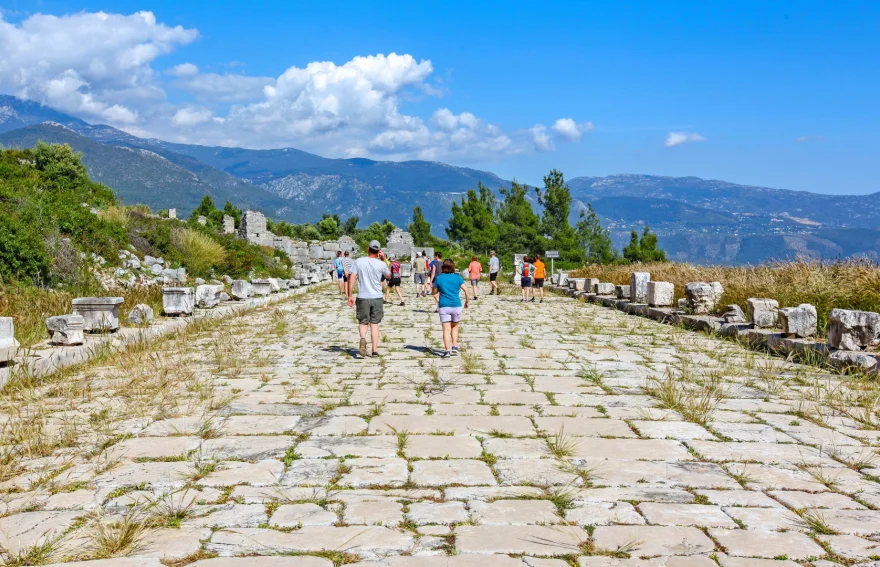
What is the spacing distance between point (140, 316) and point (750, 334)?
33.8 feet

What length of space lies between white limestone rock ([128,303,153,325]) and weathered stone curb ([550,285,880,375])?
10139 millimetres

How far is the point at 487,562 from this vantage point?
313 cm

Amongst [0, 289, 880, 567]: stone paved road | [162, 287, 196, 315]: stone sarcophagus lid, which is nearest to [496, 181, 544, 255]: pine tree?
[162, 287, 196, 315]: stone sarcophagus lid

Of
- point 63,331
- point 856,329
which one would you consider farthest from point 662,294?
point 63,331

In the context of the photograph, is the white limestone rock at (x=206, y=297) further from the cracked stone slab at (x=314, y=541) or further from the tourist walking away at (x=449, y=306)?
the cracked stone slab at (x=314, y=541)

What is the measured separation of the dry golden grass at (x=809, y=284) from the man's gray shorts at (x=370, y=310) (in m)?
6.76

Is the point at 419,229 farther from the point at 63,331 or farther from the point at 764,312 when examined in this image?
the point at 63,331

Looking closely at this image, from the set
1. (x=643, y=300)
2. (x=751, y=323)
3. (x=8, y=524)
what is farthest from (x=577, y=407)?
(x=643, y=300)

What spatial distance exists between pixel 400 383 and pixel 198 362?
306cm

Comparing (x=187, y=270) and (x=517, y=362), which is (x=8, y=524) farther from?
(x=187, y=270)

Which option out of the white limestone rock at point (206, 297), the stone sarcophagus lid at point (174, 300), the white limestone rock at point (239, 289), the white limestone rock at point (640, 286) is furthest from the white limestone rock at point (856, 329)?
the white limestone rock at point (239, 289)

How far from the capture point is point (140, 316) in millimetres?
11898

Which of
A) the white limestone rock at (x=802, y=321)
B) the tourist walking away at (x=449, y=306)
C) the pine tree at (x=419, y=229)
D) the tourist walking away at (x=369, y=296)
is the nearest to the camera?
the tourist walking away at (x=369, y=296)

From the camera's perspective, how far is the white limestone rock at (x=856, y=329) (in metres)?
8.51
